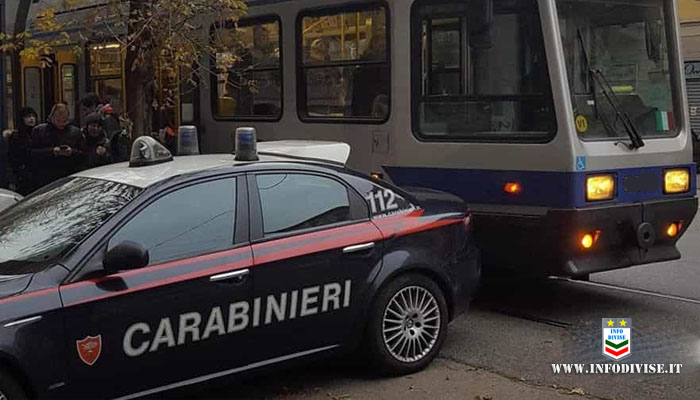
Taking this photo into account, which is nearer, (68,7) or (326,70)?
(326,70)

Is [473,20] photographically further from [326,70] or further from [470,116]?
[326,70]

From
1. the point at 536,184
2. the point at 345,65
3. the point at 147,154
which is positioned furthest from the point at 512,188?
the point at 147,154

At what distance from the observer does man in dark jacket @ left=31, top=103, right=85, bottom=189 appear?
10445 mm

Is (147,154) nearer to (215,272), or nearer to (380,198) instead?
(215,272)

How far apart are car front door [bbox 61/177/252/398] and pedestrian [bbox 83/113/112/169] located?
18.2ft

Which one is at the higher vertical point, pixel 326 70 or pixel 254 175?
pixel 326 70

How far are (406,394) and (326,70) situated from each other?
381 cm

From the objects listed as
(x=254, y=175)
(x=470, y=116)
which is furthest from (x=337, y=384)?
(x=470, y=116)

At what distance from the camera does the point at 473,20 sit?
281 inches

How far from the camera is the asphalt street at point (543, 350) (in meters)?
5.59

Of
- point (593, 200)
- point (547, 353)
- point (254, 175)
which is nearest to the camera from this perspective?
point (254, 175)

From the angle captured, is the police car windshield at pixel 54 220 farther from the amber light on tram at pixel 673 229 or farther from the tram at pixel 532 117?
the amber light on tram at pixel 673 229

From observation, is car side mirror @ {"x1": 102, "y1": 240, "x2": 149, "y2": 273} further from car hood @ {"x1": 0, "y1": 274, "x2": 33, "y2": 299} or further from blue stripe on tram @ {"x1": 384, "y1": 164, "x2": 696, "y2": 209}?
blue stripe on tram @ {"x1": 384, "y1": 164, "x2": 696, "y2": 209}

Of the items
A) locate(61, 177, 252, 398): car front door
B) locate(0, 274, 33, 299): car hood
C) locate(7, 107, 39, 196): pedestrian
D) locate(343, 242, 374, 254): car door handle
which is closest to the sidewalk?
locate(61, 177, 252, 398): car front door
